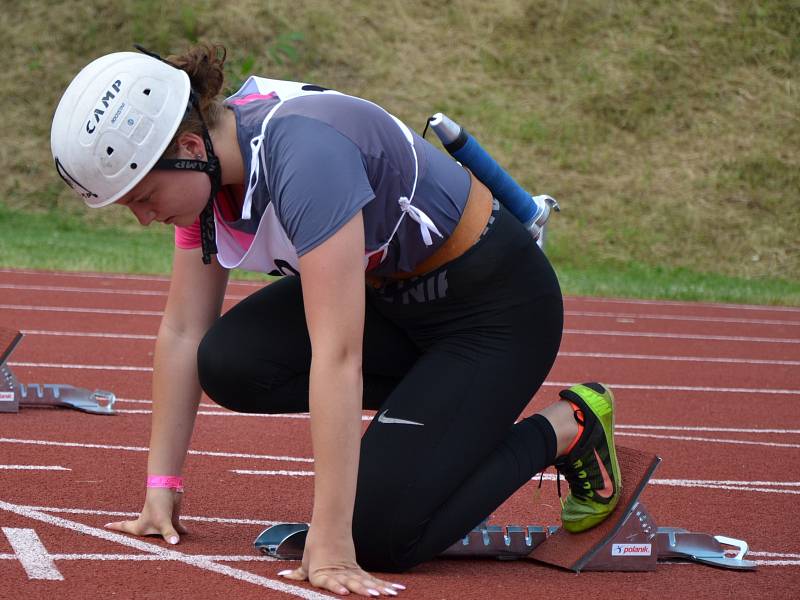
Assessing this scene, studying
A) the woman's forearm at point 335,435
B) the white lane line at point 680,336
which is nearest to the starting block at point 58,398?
the woman's forearm at point 335,435

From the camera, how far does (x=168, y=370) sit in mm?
3594

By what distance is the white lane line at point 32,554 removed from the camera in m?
3.15

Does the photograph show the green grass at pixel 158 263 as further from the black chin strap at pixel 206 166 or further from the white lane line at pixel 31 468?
the black chin strap at pixel 206 166

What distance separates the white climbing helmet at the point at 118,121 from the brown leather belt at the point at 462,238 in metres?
0.79

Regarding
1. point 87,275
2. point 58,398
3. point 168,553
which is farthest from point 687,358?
point 168,553

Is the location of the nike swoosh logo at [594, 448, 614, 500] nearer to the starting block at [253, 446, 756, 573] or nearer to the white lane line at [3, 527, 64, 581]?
the starting block at [253, 446, 756, 573]

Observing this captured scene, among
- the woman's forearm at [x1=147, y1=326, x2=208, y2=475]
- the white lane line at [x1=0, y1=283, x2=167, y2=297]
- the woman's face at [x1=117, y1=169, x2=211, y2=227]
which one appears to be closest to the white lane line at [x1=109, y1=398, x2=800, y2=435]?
the woman's forearm at [x1=147, y1=326, x2=208, y2=475]

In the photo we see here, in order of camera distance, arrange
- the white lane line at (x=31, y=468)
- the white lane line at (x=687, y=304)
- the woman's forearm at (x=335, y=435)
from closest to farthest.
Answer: the woman's forearm at (x=335, y=435)
the white lane line at (x=31, y=468)
the white lane line at (x=687, y=304)

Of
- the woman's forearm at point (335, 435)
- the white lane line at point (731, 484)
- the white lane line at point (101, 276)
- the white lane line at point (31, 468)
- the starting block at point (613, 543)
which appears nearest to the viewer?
the woman's forearm at point (335, 435)

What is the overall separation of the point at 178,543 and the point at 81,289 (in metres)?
7.99

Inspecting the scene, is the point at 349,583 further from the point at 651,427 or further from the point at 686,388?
the point at 686,388

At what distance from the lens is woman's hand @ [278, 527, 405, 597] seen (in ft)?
9.71

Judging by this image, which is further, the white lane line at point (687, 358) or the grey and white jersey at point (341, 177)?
the white lane line at point (687, 358)

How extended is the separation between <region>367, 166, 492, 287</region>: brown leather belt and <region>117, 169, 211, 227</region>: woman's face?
634 mm
